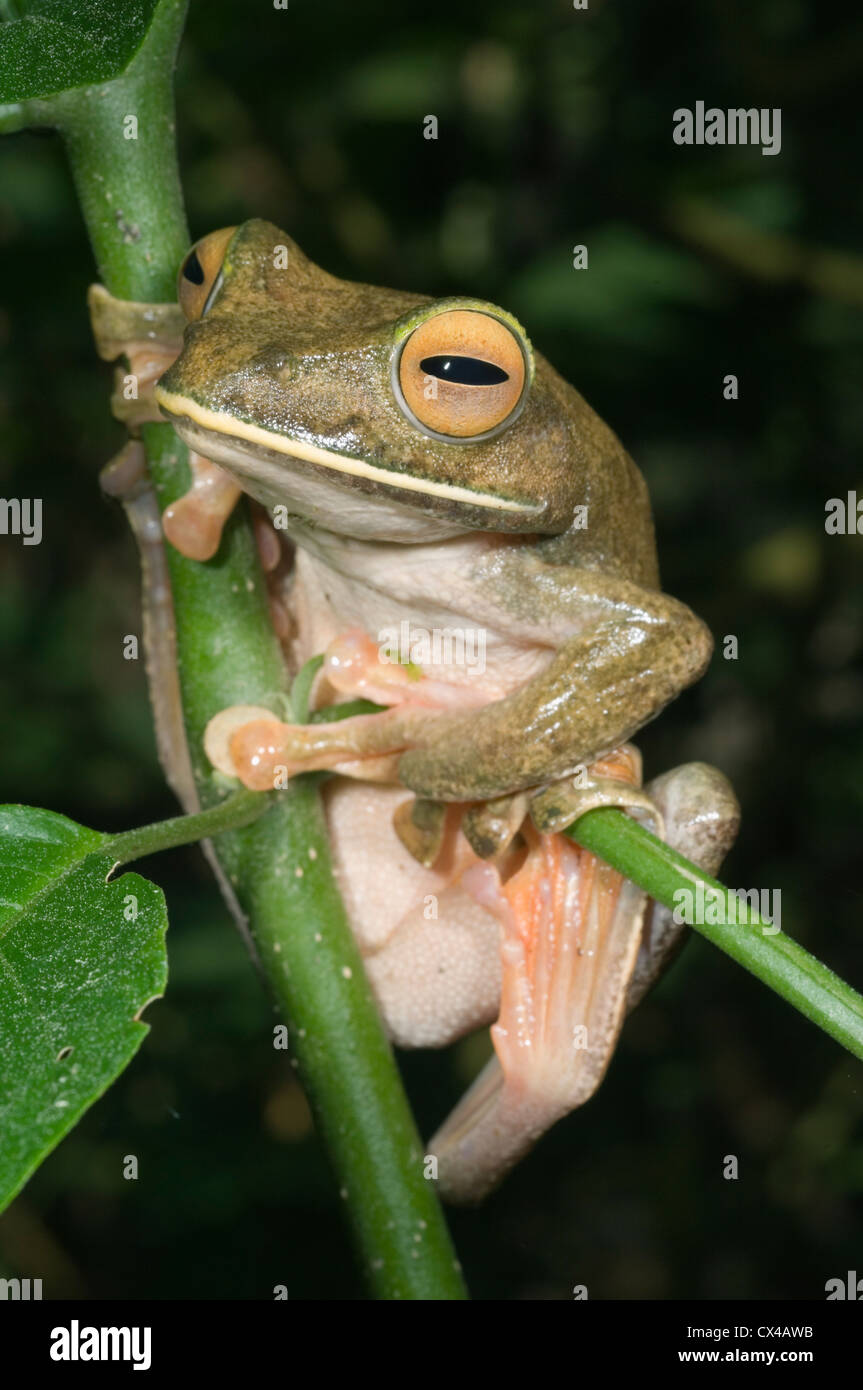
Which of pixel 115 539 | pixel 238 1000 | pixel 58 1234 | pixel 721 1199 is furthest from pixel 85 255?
pixel 721 1199

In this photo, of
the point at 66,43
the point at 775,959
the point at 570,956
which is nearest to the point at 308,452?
the point at 66,43

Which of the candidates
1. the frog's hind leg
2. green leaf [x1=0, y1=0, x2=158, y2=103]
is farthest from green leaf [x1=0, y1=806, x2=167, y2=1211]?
the frog's hind leg

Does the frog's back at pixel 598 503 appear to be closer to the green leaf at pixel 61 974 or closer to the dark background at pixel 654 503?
the green leaf at pixel 61 974

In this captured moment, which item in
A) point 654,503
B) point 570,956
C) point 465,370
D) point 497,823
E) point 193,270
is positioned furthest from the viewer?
point 654,503

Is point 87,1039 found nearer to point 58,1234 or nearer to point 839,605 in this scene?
point 58,1234

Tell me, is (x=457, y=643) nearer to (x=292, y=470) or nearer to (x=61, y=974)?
(x=292, y=470)

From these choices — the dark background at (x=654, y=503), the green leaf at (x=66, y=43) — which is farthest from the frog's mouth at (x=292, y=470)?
the dark background at (x=654, y=503)
